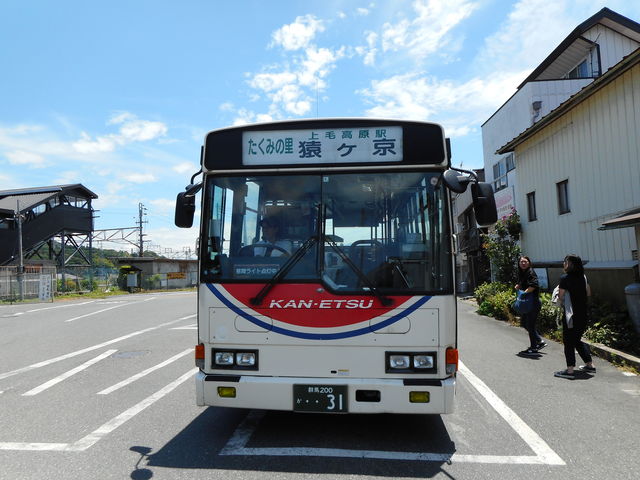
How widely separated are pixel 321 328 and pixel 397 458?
1252 mm

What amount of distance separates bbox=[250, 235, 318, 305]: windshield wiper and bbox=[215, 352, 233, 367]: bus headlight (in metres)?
0.52

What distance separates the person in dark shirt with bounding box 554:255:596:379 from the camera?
21.8ft

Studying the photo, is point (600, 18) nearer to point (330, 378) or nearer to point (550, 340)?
point (550, 340)

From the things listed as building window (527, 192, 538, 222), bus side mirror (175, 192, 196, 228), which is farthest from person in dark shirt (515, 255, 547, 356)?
building window (527, 192, 538, 222)

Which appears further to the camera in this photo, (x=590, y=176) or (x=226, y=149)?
(x=590, y=176)

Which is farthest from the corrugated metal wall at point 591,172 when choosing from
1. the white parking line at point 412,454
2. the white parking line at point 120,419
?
the white parking line at point 120,419

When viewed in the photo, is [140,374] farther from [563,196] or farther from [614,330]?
[563,196]

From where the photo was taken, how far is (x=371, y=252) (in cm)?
412

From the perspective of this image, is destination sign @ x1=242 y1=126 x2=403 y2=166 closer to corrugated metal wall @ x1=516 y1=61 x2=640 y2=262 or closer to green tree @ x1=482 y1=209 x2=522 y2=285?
corrugated metal wall @ x1=516 y1=61 x2=640 y2=262

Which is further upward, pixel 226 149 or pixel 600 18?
pixel 600 18

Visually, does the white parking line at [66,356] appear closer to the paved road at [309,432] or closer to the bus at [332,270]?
the paved road at [309,432]

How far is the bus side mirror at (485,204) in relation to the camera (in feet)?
14.0

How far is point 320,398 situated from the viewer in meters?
3.93

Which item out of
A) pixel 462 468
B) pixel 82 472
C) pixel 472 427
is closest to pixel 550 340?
pixel 472 427
